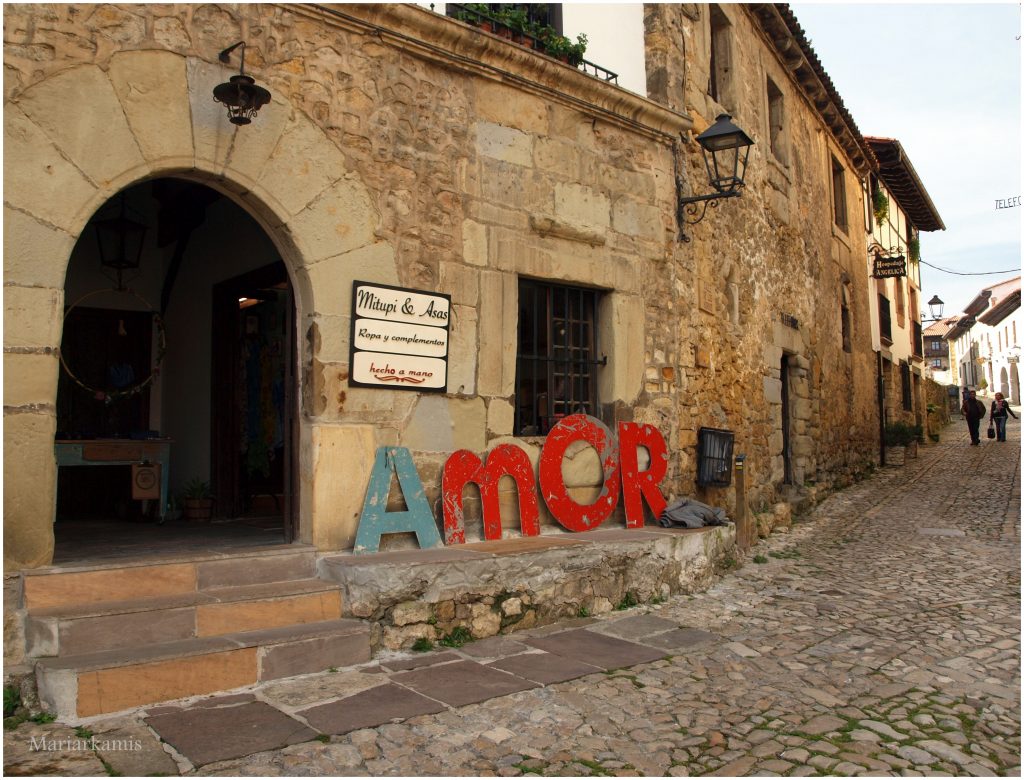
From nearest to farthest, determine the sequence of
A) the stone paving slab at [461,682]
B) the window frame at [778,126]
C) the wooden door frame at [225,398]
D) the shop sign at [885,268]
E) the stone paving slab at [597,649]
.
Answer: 1. the stone paving slab at [461,682]
2. the stone paving slab at [597,649]
3. the wooden door frame at [225,398]
4. the window frame at [778,126]
5. the shop sign at [885,268]

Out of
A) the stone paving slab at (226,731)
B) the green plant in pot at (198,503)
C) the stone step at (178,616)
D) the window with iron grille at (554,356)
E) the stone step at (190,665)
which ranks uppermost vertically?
the window with iron grille at (554,356)

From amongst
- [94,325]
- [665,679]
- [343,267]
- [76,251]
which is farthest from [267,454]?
[665,679]

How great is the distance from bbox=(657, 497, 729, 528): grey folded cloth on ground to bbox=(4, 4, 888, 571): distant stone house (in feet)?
1.08

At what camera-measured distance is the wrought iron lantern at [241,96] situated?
3.99 meters

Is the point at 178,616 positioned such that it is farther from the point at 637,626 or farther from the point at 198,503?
the point at 198,503

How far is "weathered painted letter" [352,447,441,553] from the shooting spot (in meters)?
4.70

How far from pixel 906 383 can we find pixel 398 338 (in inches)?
708

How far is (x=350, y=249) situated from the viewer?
4.77 metres

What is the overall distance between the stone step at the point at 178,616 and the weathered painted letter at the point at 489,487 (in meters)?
1.06

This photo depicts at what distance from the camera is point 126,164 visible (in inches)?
157

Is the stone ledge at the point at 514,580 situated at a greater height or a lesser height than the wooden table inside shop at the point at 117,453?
lesser

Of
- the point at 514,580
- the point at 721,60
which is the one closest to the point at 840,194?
the point at 721,60

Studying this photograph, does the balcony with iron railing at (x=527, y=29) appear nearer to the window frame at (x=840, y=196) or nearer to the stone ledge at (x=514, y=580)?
the stone ledge at (x=514, y=580)

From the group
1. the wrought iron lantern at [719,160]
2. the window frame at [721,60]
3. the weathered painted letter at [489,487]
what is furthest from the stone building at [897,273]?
the weathered painted letter at [489,487]
